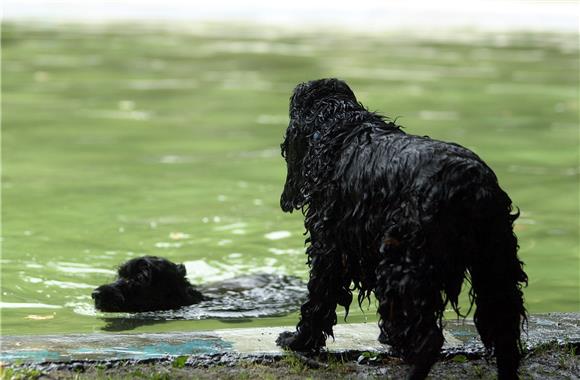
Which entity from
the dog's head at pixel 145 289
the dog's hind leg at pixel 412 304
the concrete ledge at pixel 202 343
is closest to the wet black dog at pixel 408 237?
the dog's hind leg at pixel 412 304

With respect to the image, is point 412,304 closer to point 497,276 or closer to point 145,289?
point 497,276

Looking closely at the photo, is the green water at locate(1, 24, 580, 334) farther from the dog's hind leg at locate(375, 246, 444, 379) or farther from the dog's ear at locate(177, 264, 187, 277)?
the dog's hind leg at locate(375, 246, 444, 379)

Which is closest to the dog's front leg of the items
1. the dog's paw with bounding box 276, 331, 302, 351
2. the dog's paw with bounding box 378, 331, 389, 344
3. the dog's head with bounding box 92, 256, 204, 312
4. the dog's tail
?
the dog's paw with bounding box 276, 331, 302, 351

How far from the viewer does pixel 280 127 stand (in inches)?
640

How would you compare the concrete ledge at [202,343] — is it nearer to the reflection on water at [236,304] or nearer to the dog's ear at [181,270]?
the reflection on water at [236,304]

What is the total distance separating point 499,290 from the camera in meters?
5.41

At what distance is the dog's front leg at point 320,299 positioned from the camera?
5875 millimetres

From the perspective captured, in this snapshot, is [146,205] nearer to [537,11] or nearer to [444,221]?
[444,221]

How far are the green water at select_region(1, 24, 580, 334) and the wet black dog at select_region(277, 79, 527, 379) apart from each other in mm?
2283

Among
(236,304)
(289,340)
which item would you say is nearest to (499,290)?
(289,340)

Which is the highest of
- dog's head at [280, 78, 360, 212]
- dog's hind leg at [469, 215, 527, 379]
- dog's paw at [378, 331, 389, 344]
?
dog's head at [280, 78, 360, 212]

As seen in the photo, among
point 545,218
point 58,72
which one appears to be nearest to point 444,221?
point 545,218

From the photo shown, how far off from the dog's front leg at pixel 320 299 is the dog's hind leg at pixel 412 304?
565mm

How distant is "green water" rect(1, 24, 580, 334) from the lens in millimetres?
9523
